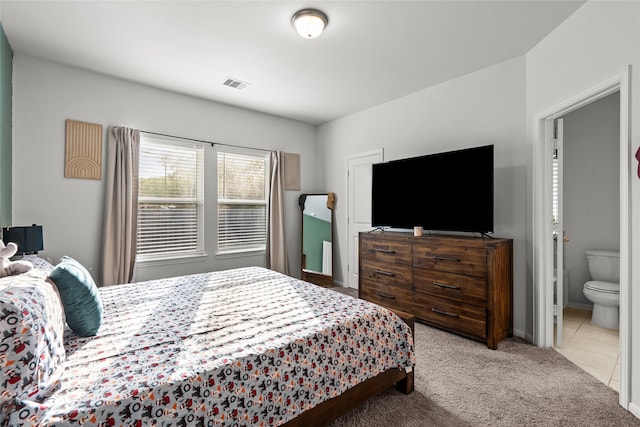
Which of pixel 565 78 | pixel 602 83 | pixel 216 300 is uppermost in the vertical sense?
pixel 565 78

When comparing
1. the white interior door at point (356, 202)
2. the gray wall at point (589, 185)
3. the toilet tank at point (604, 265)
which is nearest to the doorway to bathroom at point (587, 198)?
the gray wall at point (589, 185)

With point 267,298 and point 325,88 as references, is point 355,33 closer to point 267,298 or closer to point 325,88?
point 325,88

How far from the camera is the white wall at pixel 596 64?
71.9 inches

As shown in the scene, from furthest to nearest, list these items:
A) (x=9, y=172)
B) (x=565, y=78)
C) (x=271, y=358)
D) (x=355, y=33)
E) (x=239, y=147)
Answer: (x=239, y=147), (x=9, y=172), (x=355, y=33), (x=565, y=78), (x=271, y=358)

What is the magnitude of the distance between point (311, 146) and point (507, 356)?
4.06m

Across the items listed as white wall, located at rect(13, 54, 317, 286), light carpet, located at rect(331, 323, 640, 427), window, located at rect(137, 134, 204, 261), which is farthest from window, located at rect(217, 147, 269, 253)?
light carpet, located at rect(331, 323, 640, 427)

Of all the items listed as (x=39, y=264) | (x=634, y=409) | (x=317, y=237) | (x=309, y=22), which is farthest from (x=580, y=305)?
(x=39, y=264)

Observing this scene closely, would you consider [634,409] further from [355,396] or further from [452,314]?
[355,396]

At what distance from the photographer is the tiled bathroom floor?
2344 millimetres

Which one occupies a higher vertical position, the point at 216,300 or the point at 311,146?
the point at 311,146

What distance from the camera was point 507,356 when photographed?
8.51 ft

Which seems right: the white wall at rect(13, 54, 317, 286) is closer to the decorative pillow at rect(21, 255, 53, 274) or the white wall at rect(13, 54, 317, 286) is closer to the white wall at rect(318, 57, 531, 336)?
the decorative pillow at rect(21, 255, 53, 274)

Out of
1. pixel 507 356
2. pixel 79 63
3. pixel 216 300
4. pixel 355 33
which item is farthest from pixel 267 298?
pixel 79 63

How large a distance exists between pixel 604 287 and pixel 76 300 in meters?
4.62
